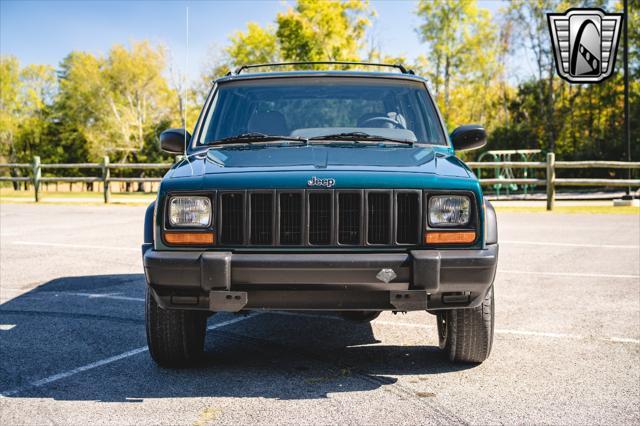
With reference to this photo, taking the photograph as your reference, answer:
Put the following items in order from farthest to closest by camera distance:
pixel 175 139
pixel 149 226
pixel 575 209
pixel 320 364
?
1. pixel 575 209
2. pixel 175 139
3. pixel 320 364
4. pixel 149 226

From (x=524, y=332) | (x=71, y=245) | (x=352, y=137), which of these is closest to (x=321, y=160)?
(x=352, y=137)

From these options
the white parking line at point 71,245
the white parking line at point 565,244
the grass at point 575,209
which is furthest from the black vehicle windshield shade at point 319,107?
the grass at point 575,209

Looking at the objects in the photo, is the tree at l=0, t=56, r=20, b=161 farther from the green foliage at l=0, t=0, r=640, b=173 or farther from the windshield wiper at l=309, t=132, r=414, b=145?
the windshield wiper at l=309, t=132, r=414, b=145

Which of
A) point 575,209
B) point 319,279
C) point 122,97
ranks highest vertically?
point 122,97

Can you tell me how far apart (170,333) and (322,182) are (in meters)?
1.27

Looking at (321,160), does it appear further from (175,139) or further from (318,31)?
(318,31)

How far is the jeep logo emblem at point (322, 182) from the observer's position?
3728mm

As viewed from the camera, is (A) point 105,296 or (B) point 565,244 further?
(B) point 565,244

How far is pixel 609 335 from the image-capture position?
5160 millimetres

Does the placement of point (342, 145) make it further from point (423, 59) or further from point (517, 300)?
point (423, 59)

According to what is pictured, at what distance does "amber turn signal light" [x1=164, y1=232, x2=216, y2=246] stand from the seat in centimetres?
141

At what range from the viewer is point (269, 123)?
16.7 ft

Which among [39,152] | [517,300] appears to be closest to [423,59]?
[39,152]

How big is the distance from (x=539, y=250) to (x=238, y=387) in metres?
7.19
